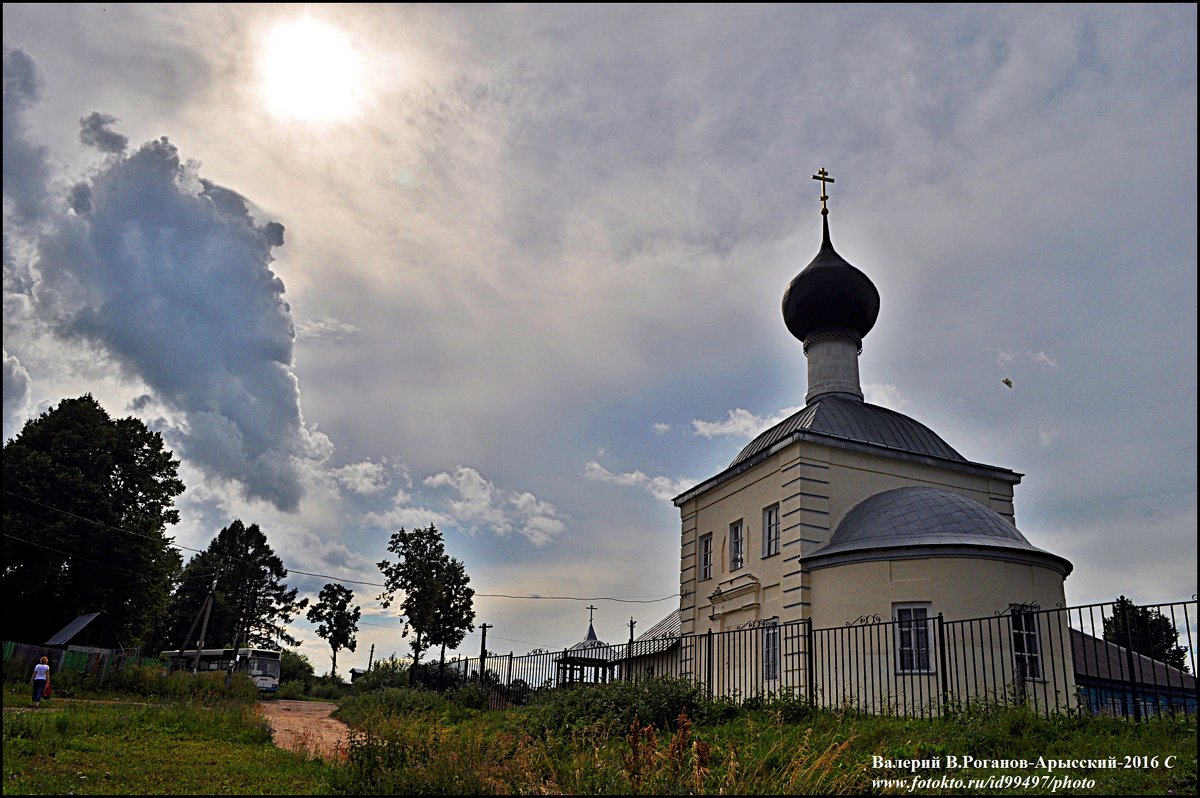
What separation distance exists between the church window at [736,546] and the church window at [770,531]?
1.06 metres

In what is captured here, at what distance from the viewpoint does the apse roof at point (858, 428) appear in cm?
1975

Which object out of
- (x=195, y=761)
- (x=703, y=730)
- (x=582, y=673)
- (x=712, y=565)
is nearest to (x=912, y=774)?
(x=703, y=730)

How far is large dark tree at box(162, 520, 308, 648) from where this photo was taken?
5625 centimetres

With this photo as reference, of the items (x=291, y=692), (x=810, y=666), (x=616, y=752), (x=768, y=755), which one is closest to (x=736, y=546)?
(x=810, y=666)

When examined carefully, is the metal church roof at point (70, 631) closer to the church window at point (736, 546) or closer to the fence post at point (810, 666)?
the church window at point (736, 546)

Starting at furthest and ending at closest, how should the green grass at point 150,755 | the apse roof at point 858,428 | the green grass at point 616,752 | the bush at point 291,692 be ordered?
1. the bush at point 291,692
2. the apse roof at point 858,428
3. the green grass at point 150,755
4. the green grass at point 616,752

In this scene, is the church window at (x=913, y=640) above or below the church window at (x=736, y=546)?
below

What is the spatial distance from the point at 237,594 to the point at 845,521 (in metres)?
51.2

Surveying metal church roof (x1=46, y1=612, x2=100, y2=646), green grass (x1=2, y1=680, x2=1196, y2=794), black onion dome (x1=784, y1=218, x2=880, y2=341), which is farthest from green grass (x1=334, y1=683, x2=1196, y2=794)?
metal church roof (x1=46, y1=612, x2=100, y2=646)

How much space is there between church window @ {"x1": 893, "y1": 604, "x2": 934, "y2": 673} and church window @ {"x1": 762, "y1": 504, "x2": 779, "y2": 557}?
3600 mm

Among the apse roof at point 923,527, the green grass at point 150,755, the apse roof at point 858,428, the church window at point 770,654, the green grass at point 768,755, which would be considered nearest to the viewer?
the green grass at point 768,755

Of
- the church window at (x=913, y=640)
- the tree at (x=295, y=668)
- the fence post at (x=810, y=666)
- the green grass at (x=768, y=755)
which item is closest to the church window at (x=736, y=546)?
the fence post at (x=810, y=666)

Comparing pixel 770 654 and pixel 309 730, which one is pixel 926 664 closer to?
pixel 770 654

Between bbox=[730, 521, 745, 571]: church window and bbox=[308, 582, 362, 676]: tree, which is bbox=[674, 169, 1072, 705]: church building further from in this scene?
bbox=[308, 582, 362, 676]: tree
